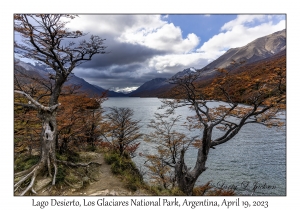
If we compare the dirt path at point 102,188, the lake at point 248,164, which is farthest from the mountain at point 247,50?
the dirt path at point 102,188

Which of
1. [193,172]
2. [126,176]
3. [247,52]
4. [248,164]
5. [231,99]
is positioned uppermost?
[247,52]

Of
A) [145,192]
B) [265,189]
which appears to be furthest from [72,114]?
[265,189]

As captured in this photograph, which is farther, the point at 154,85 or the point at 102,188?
the point at 154,85

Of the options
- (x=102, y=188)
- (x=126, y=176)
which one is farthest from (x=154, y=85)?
(x=102, y=188)

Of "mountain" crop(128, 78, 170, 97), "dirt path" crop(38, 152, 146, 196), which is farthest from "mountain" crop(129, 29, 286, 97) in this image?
"dirt path" crop(38, 152, 146, 196)

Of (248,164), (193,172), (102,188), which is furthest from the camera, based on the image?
(248,164)

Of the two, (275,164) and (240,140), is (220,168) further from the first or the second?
(240,140)

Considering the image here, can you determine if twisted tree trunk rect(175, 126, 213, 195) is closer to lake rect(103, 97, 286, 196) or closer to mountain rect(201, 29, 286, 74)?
mountain rect(201, 29, 286, 74)

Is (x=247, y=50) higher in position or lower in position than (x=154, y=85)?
lower

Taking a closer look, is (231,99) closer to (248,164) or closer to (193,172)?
(193,172)

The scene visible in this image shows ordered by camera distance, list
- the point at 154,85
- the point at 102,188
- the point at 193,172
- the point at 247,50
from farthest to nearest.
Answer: the point at 154,85 < the point at 247,50 < the point at 193,172 < the point at 102,188
